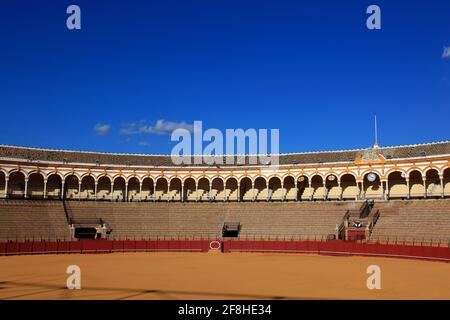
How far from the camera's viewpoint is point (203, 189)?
51719mm

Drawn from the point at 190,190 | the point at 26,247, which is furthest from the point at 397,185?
the point at 26,247

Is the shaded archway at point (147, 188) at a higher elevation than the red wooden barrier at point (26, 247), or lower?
higher

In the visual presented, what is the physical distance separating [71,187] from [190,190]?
13496 mm

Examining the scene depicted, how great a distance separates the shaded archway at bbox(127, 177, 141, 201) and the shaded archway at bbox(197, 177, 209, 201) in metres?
7.07

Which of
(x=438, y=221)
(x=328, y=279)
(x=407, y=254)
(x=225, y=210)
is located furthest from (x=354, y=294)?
(x=225, y=210)

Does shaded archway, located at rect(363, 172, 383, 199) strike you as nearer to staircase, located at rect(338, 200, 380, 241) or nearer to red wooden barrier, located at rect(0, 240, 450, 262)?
staircase, located at rect(338, 200, 380, 241)

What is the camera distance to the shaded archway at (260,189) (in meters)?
50.0

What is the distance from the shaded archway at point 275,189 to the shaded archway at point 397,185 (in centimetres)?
1180

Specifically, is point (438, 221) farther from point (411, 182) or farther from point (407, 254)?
point (411, 182)

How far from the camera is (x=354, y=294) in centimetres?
1562

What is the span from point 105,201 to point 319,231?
882 inches

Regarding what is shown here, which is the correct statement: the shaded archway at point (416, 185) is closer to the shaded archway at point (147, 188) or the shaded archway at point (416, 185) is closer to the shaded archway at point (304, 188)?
the shaded archway at point (304, 188)

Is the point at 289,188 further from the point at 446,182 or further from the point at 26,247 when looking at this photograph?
the point at 26,247

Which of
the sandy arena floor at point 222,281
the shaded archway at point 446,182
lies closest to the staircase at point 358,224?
the shaded archway at point 446,182
